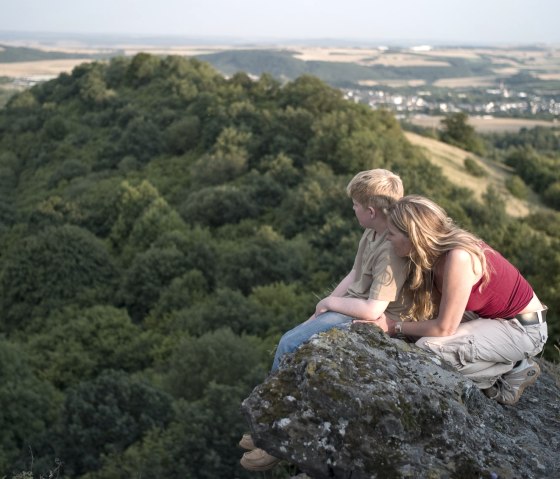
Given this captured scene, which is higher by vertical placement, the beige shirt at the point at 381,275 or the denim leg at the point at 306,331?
the beige shirt at the point at 381,275

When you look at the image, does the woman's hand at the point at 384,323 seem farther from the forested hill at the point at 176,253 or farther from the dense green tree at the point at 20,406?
the dense green tree at the point at 20,406

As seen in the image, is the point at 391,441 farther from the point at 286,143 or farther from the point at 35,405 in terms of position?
the point at 286,143

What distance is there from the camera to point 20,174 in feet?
180

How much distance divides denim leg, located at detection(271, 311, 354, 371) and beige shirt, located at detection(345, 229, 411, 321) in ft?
0.96

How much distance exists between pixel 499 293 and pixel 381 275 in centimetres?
95

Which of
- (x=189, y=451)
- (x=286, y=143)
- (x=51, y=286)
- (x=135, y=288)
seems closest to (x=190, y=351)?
(x=189, y=451)

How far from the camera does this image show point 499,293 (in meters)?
5.52

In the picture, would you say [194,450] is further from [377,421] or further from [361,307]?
[377,421]

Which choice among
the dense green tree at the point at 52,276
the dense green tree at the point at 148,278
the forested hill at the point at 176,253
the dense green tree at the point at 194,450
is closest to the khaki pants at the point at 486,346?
the forested hill at the point at 176,253

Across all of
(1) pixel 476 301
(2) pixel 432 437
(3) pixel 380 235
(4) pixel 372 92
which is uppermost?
(3) pixel 380 235

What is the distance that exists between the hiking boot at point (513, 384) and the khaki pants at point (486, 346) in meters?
0.06

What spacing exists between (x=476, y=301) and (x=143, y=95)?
55.4 metres

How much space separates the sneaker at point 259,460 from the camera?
16.9 feet

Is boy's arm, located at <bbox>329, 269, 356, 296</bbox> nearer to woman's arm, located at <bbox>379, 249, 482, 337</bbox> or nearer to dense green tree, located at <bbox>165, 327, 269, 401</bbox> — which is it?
woman's arm, located at <bbox>379, 249, 482, 337</bbox>
